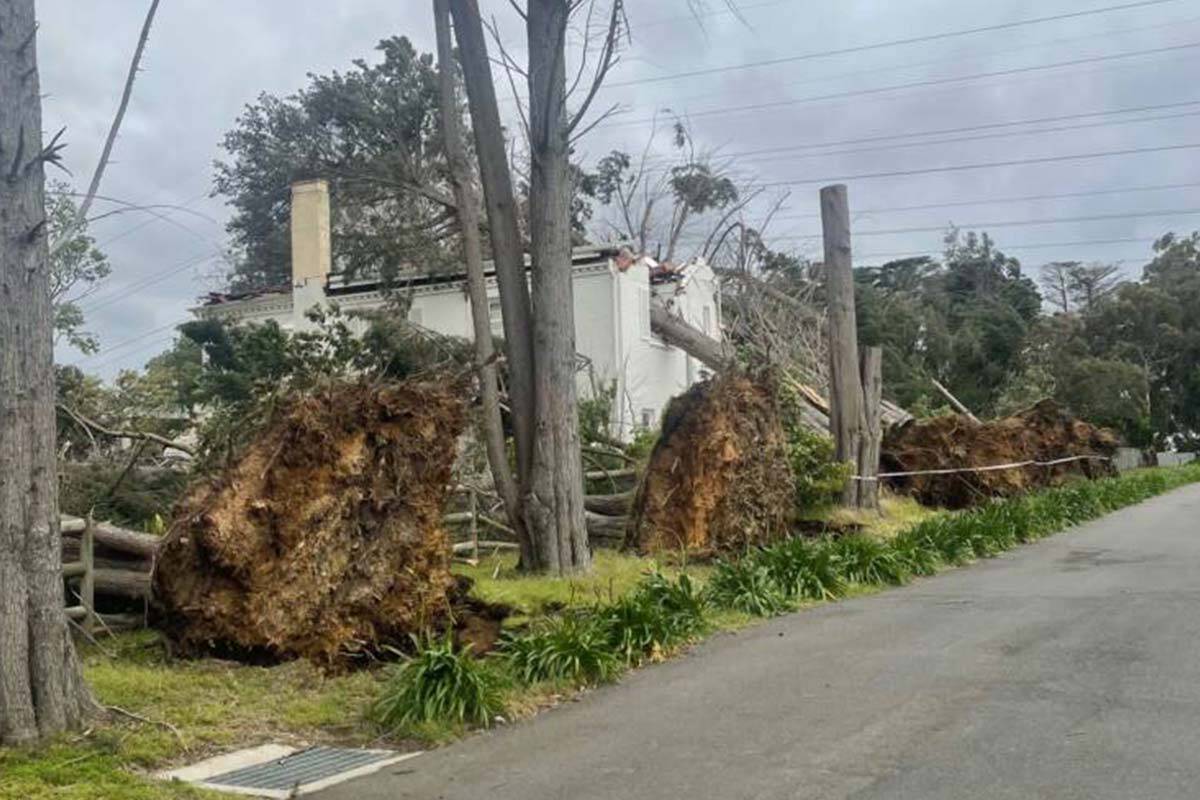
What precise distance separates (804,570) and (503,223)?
4.89 m

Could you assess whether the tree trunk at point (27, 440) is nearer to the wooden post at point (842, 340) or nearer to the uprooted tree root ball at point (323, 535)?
the uprooted tree root ball at point (323, 535)

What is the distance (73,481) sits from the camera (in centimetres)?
1350

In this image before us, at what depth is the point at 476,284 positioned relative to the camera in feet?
43.7

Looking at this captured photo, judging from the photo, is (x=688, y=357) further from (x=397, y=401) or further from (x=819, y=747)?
(x=819, y=747)

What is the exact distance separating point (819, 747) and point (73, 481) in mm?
9997

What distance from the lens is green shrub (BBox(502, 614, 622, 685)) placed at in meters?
8.33

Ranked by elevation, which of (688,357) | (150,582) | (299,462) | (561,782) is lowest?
(561,782)

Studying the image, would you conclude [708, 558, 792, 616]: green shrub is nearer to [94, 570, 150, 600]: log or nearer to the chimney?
[94, 570, 150, 600]: log

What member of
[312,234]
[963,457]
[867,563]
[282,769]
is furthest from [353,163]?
[282,769]

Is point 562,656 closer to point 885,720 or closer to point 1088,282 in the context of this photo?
point 885,720

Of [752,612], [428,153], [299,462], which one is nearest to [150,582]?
[299,462]

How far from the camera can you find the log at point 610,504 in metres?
16.1

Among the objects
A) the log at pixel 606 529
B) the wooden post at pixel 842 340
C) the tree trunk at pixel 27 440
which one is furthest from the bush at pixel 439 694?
the wooden post at pixel 842 340

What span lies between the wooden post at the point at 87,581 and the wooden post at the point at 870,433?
38.5ft
